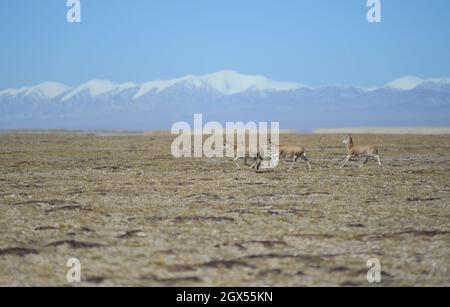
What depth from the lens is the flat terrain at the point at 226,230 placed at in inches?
413

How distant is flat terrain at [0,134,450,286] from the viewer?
10484 mm

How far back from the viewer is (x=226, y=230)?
47.3 ft
